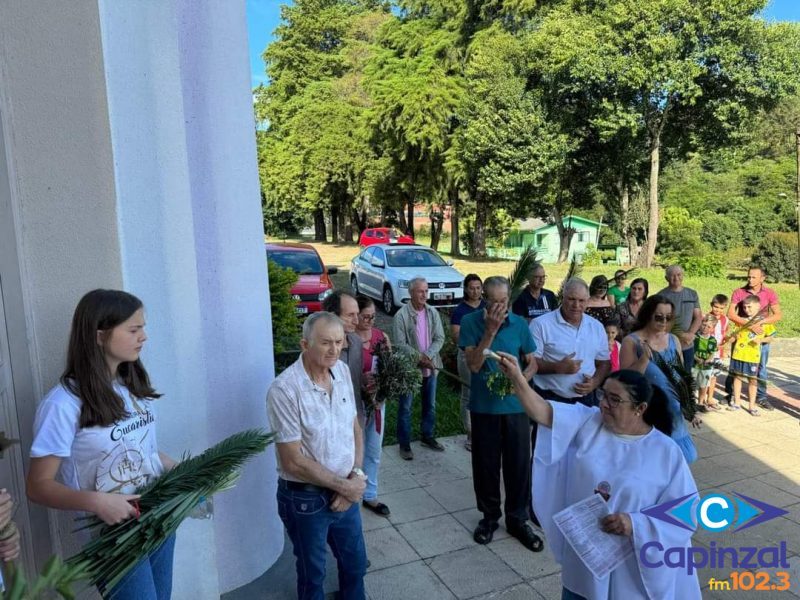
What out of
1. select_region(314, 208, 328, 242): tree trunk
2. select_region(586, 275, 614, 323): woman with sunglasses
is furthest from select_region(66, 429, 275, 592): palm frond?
select_region(314, 208, 328, 242): tree trunk

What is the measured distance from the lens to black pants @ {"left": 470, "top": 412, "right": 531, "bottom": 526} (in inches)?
162

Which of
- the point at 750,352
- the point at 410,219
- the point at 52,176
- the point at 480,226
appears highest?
the point at 52,176

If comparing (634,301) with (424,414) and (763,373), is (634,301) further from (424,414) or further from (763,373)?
(424,414)

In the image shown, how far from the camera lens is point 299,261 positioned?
42.3 ft

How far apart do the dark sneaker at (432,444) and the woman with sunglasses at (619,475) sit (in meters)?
3.34

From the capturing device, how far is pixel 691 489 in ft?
8.09

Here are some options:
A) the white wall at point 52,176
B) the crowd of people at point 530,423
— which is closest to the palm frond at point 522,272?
the crowd of people at point 530,423

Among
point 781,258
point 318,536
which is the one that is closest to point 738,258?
point 781,258

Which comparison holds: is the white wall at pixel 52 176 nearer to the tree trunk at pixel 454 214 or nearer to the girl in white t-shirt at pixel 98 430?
the girl in white t-shirt at pixel 98 430

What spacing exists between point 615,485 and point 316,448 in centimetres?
142

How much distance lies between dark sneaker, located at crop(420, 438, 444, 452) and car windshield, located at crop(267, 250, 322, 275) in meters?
7.01

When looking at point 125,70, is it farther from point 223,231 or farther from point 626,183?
point 626,183

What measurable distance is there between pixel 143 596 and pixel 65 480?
0.56 m

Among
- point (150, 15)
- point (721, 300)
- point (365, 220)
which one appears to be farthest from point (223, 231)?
point (365, 220)
